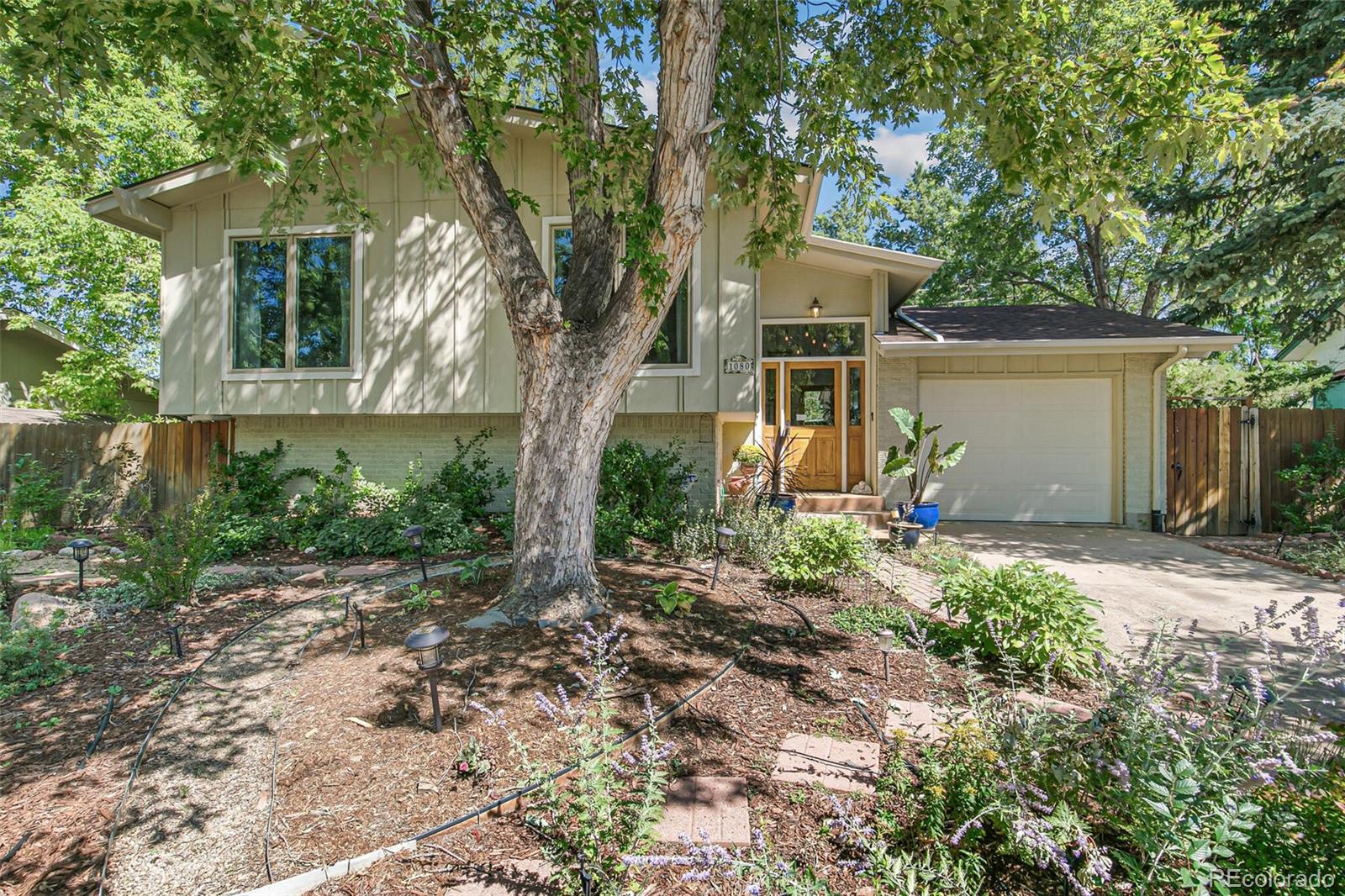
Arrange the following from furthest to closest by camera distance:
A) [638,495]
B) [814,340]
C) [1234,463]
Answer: [814,340] < [1234,463] < [638,495]

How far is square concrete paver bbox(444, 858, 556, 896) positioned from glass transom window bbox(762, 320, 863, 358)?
834 centimetres

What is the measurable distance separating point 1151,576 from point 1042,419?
3.76 meters

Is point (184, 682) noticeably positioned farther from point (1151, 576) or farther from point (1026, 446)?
point (1026, 446)

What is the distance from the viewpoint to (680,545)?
6266 millimetres

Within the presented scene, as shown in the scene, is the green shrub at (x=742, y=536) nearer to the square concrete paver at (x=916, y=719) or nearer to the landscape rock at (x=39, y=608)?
the square concrete paver at (x=916, y=719)

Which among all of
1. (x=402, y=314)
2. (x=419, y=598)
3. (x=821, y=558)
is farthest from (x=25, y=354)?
(x=821, y=558)

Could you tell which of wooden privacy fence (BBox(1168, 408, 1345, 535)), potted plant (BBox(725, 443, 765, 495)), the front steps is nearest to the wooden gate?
wooden privacy fence (BBox(1168, 408, 1345, 535))

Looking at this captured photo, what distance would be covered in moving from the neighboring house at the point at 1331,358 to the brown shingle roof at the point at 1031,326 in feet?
24.7

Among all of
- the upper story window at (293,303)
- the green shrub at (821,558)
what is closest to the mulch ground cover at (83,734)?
the upper story window at (293,303)

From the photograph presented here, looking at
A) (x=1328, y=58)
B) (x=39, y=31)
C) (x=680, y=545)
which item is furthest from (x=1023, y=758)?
(x=1328, y=58)

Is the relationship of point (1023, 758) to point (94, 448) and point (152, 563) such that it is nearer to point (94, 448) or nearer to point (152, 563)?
point (152, 563)

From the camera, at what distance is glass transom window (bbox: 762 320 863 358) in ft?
30.8

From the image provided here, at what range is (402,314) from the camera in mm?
7879

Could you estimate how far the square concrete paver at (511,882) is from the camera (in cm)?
197
